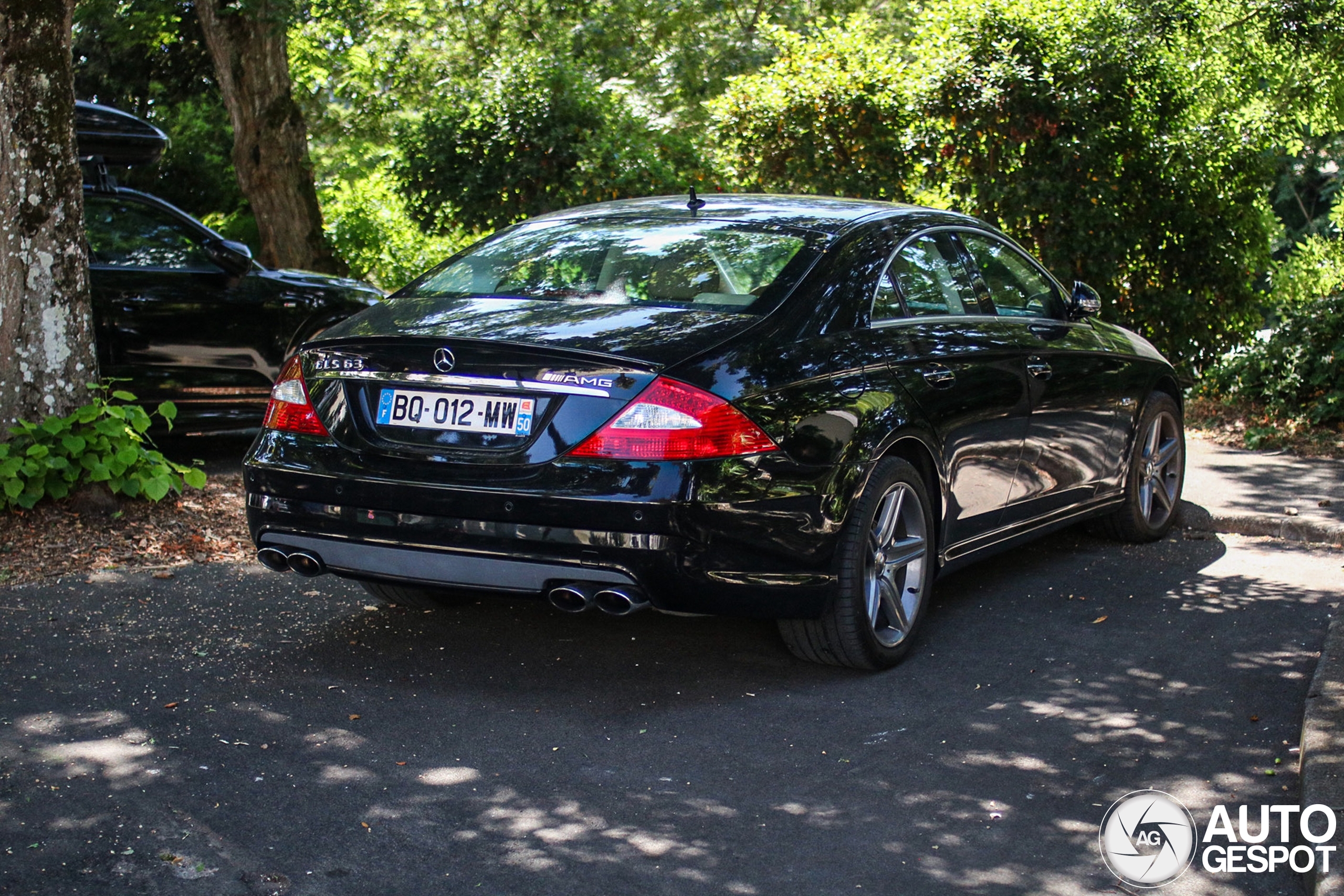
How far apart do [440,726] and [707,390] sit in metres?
1.30

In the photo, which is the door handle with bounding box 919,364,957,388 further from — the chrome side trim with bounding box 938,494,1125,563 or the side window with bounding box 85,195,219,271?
the side window with bounding box 85,195,219,271

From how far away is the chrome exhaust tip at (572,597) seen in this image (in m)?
4.38

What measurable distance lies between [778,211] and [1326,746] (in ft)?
8.82

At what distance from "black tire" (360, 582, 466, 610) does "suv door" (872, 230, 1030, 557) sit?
1.97 meters

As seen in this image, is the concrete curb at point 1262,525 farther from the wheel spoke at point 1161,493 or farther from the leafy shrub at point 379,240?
the leafy shrub at point 379,240

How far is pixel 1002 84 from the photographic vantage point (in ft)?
36.6

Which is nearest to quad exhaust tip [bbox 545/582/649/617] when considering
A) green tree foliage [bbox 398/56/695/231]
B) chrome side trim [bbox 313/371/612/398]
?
chrome side trim [bbox 313/371/612/398]

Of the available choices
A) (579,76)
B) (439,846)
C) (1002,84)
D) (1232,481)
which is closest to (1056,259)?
(1002,84)

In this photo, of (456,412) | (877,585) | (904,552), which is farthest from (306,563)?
(904,552)

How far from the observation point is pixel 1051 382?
605cm

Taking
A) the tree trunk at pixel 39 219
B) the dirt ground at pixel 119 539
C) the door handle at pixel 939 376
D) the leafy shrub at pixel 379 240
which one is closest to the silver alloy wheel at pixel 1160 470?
the door handle at pixel 939 376

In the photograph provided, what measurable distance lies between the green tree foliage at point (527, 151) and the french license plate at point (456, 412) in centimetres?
752

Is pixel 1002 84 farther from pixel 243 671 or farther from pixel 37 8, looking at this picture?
pixel 243 671

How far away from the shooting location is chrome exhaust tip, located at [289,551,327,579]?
4719 millimetres
